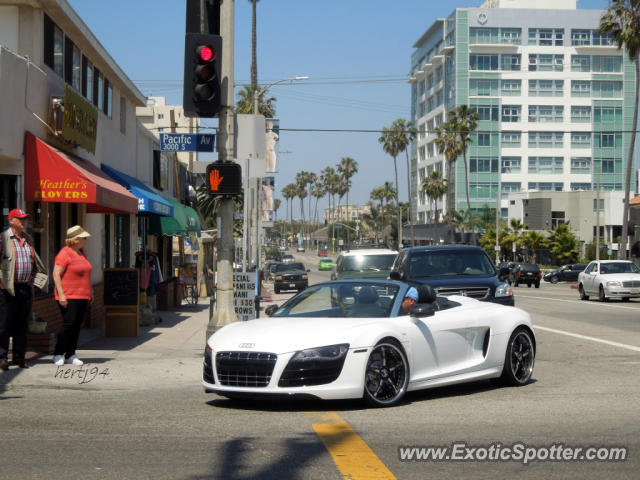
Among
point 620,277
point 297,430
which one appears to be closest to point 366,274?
point 620,277

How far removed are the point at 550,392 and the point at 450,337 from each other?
1.37 m

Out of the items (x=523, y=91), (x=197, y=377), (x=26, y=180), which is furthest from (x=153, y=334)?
(x=523, y=91)

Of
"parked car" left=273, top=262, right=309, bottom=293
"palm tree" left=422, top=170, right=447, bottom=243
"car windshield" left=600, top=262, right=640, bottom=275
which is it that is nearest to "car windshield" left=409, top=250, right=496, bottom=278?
"car windshield" left=600, top=262, right=640, bottom=275

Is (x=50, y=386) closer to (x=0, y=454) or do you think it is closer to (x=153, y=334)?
(x=0, y=454)

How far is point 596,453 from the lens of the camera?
646cm

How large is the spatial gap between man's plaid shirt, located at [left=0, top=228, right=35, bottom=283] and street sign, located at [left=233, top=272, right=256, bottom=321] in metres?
4.06

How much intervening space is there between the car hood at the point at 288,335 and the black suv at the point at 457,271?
6835mm

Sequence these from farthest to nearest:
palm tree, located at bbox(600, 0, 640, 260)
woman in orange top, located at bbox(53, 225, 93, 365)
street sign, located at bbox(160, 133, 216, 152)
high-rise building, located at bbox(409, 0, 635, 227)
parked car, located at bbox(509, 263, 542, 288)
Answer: high-rise building, located at bbox(409, 0, 635, 227) → parked car, located at bbox(509, 263, 542, 288) → palm tree, located at bbox(600, 0, 640, 260) → street sign, located at bbox(160, 133, 216, 152) → woman in orange top, located at bbox(53, 225, 93, 365)

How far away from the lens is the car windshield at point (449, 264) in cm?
1656

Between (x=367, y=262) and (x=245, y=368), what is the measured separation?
15.3 meters

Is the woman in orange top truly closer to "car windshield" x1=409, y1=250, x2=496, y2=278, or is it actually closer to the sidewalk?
the sidewalk

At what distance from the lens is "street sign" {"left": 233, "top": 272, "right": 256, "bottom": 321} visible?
14062 millimetres

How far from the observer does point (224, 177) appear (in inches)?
536

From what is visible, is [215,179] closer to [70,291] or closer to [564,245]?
[70,291]
